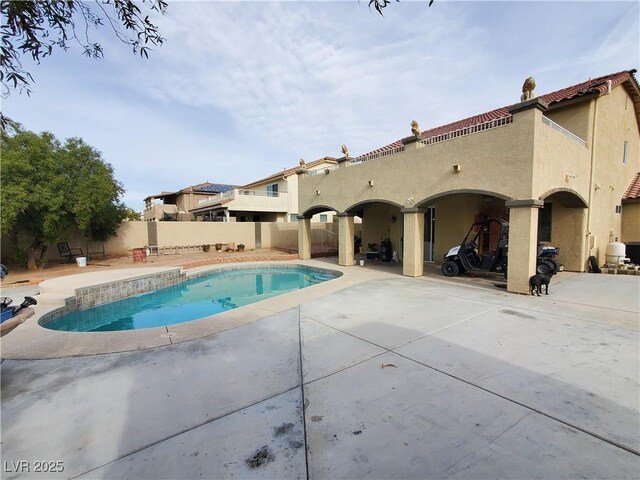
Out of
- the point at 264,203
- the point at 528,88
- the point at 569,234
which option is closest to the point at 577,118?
the point at 569,234

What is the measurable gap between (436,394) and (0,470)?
399cm

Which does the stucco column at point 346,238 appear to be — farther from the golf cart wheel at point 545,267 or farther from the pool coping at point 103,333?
the golf cart wheel at point 545,267

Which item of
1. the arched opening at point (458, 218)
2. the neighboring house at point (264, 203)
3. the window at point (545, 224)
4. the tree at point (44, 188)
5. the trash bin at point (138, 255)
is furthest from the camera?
the neighboring house at point (264, 203)

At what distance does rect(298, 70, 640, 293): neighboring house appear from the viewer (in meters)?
7.95

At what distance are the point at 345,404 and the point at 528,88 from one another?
29.2 feet

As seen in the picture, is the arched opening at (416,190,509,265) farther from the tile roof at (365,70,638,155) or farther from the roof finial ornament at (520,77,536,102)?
the roof finial ornament at (520,77,536,102)

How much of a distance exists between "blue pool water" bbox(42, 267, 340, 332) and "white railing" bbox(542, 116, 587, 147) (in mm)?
8439

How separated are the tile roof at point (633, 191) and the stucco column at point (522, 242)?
10400mm

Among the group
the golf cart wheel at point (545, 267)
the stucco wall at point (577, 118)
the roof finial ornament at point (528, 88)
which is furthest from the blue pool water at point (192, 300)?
the stucco wall at point (577, 118)

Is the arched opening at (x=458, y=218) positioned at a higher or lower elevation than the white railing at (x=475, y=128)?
lower

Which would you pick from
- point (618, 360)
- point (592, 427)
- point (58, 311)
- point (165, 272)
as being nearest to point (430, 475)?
point (592, 427)

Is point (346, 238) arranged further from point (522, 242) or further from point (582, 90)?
point (582, 90)

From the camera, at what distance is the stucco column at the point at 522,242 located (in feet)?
25.6

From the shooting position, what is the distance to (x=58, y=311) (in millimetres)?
7477
